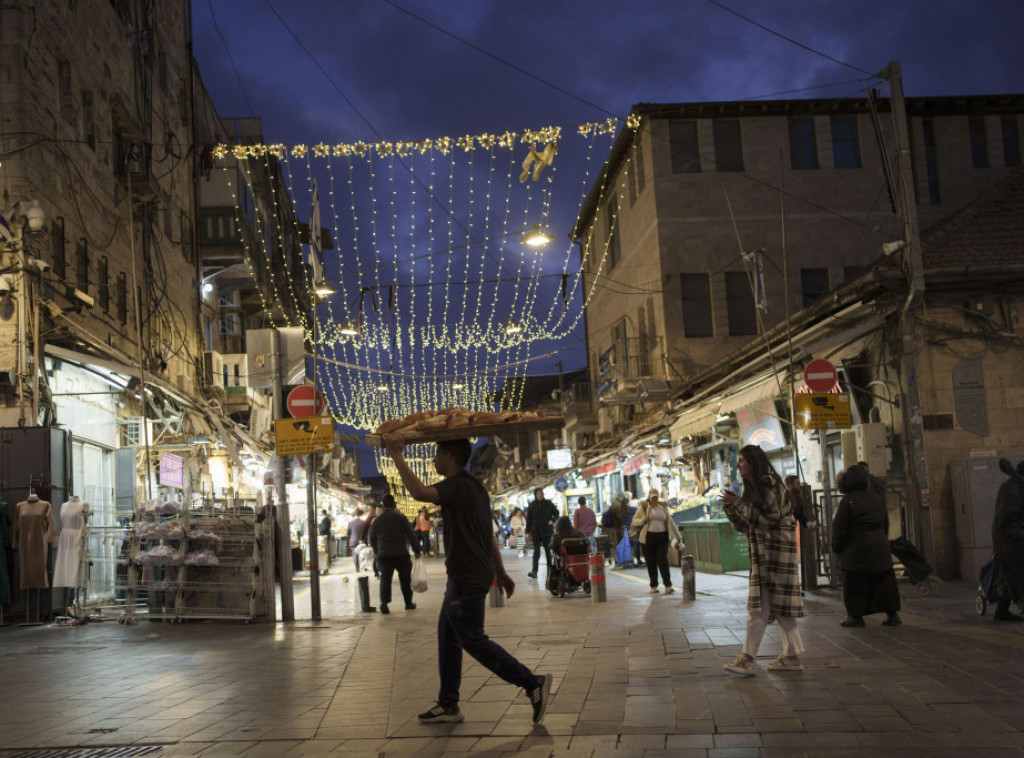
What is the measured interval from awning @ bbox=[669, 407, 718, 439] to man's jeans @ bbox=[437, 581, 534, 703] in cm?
1444

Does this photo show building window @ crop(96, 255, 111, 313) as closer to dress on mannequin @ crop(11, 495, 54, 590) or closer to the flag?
the flag

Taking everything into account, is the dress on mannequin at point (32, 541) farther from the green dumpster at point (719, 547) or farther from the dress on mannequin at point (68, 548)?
the green dumpster at point (719, 547)

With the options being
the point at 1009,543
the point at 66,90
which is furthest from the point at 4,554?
Result: the point at 1009,543

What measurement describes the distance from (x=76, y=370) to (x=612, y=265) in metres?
21.5

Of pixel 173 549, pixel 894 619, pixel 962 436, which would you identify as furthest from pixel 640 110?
pixel 894 619

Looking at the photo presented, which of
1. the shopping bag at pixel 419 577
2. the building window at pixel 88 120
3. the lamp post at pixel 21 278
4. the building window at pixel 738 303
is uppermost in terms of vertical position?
the building window at pixel 88 120

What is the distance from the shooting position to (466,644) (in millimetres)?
6520

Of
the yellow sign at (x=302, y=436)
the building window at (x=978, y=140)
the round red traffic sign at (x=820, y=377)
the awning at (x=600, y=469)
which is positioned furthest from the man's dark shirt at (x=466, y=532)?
the building window at (x=978, y=140)

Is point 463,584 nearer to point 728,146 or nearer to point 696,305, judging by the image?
point 696,305

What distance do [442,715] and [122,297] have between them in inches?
707

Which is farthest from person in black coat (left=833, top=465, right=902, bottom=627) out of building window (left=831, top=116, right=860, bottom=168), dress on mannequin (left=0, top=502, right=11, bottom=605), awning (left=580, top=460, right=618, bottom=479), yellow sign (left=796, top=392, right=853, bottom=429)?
building window (left=831, top=116, right=860, bottom=168)

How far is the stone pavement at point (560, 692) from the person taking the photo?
599 centimetres

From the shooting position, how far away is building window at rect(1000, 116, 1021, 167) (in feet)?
96.9

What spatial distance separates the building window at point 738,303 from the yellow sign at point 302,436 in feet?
58.5
